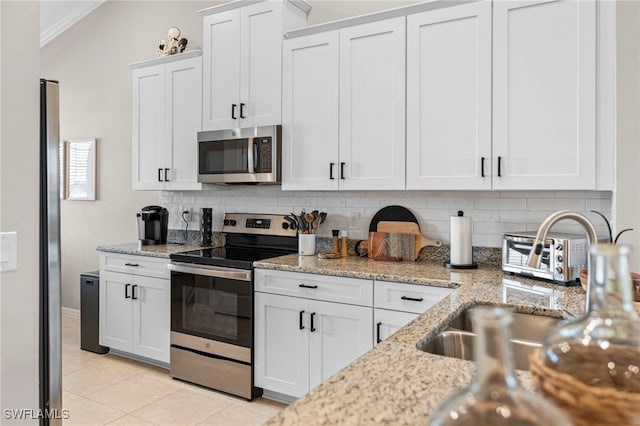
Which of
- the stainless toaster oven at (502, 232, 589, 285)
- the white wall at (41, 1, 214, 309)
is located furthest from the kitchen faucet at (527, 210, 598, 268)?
the white wall at (41, 1, 214, 309)

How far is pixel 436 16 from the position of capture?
263 cm

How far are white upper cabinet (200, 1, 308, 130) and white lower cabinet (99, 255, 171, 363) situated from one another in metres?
1.32

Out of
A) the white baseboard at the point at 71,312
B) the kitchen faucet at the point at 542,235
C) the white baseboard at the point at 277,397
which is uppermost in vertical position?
the kitchen faucet at the point at 542,235

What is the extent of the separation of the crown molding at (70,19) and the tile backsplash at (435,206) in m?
2.64

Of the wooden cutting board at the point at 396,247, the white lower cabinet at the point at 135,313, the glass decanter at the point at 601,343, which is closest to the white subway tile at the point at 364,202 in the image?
the wooden cutting board at the point at 396,247

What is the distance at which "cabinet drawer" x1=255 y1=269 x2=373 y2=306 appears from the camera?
2.55 metres

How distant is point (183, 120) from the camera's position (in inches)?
144

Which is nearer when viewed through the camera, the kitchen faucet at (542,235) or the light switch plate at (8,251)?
the kitchen faucet at (542,235)

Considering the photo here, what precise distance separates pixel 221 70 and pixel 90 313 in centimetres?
236

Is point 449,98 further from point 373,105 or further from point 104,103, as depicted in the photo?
point 104,103

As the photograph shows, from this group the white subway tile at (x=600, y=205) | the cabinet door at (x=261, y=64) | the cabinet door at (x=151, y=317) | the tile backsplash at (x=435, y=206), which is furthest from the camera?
the cabinet door at (x=151, y=317)

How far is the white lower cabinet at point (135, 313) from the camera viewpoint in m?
3.37

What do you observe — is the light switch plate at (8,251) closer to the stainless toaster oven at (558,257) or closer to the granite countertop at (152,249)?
the granite countertop at (152,249)

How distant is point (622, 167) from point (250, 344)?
2.29 meters
